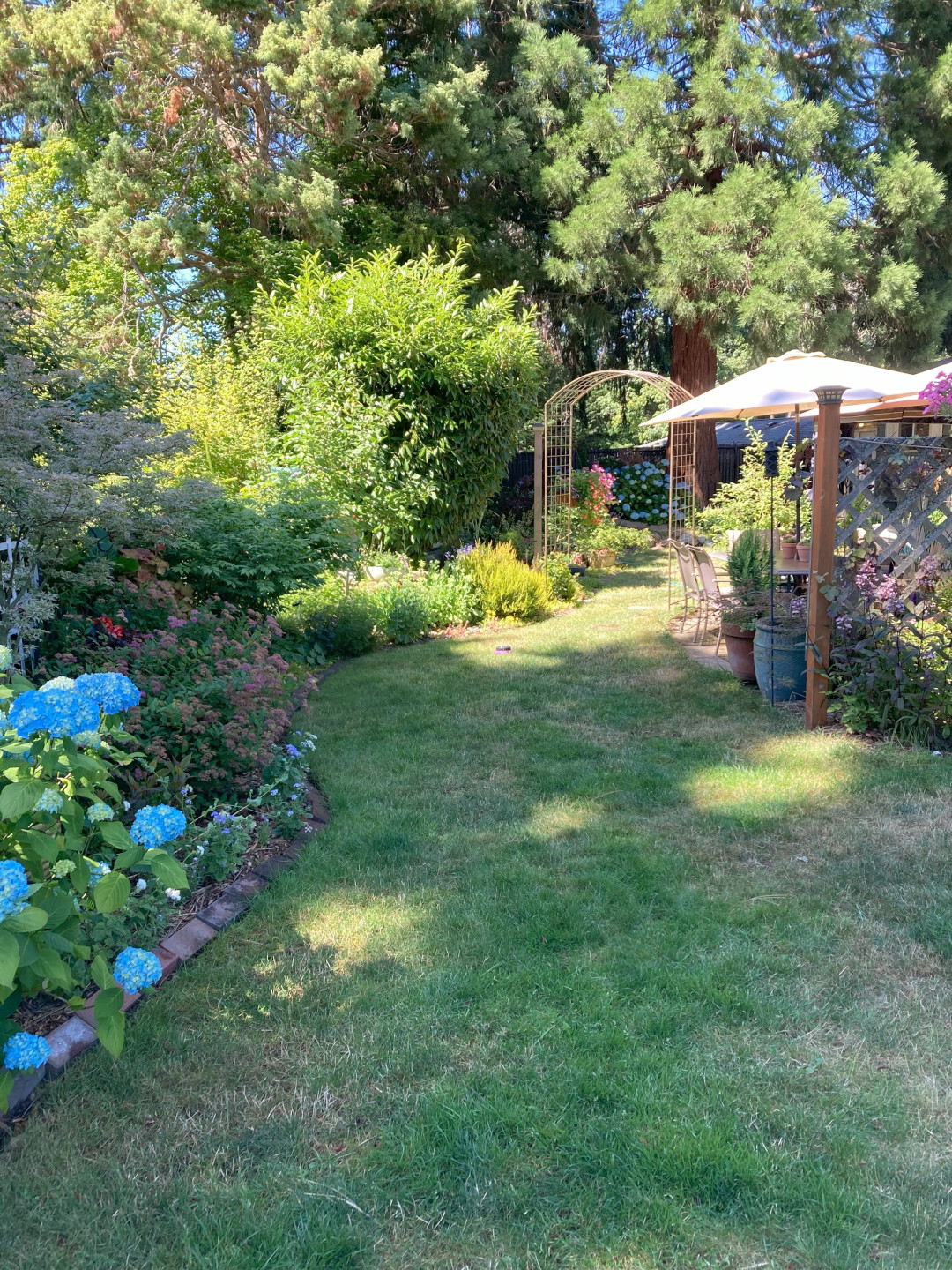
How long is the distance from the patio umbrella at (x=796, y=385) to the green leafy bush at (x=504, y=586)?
2189mm

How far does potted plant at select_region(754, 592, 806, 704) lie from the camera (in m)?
5.80

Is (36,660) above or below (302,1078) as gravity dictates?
above

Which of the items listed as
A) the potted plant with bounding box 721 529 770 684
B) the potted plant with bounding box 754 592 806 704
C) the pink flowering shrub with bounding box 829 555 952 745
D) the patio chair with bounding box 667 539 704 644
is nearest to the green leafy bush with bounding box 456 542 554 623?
the patio chair with bounding box 667 539 704 644

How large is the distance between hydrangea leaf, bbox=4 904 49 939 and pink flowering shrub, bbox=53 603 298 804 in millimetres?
1535

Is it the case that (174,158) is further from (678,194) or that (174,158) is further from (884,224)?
(884,224)

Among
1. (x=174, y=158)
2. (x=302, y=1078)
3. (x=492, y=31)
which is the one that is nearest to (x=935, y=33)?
(x=492, y=31)

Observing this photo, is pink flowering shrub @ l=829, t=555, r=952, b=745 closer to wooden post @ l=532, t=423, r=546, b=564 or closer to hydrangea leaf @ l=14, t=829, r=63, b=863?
hydrangea leaf @ l=14, t=829, r=63, b=863

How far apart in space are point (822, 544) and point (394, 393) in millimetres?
5236

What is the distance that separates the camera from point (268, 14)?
40.0 feet

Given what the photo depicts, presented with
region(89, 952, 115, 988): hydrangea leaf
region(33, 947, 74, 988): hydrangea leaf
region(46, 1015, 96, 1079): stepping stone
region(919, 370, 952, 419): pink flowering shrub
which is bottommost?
region(46, 1015, 96, 1079): stepping stone

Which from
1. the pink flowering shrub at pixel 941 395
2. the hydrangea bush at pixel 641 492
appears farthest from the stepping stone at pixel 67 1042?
the hydrangea bush at pixel 641 492

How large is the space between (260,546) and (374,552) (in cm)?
323

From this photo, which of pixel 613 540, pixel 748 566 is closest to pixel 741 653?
pixel 748 566

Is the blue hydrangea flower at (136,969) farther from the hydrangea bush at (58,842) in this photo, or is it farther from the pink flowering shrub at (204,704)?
the pink flowering shrub at (204,704)
